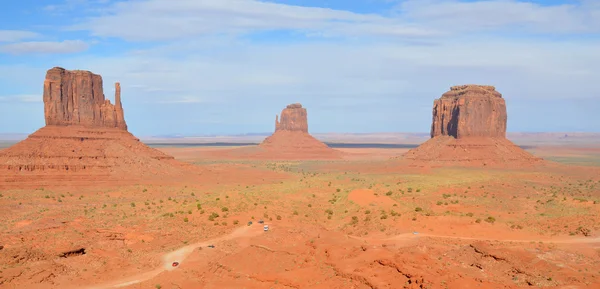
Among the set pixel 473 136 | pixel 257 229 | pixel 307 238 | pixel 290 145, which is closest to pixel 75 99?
pixel 257 229

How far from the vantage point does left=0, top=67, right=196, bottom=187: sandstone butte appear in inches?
2440

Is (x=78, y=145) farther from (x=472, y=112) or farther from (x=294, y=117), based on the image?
(x=294, y=117)

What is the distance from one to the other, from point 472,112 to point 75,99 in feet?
232

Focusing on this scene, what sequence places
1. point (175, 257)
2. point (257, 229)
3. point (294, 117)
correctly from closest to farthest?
point (175, 257) < point (257, 229) < point (294, 117)

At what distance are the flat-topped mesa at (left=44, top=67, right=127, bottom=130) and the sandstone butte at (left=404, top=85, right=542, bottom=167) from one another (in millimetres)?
57195

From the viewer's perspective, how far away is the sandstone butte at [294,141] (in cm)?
14250

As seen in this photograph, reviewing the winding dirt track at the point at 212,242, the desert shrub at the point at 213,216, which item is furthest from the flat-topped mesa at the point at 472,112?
the desert shrub at the point at 213,216

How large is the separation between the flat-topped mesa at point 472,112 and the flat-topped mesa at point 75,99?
65.0m

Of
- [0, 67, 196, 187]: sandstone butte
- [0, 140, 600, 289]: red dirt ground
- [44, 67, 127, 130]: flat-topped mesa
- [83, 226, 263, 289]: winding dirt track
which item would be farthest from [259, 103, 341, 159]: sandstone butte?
[83, 226, 263, 289]: winding dirt track

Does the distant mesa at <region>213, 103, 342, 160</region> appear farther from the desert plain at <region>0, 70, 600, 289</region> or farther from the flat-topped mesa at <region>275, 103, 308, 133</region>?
the desert plain at <region>0, 70, 600, 289</region>

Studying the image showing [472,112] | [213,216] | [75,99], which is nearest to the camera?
[213,216]

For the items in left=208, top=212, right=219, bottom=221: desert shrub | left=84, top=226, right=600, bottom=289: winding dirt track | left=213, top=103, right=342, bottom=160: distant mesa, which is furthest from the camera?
left=213, top=103, right=342, bottom=160: distant mesa

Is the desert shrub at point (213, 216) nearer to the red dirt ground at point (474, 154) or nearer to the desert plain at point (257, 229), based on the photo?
the desert plain at point (257, 229)

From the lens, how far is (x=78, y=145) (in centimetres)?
6588
